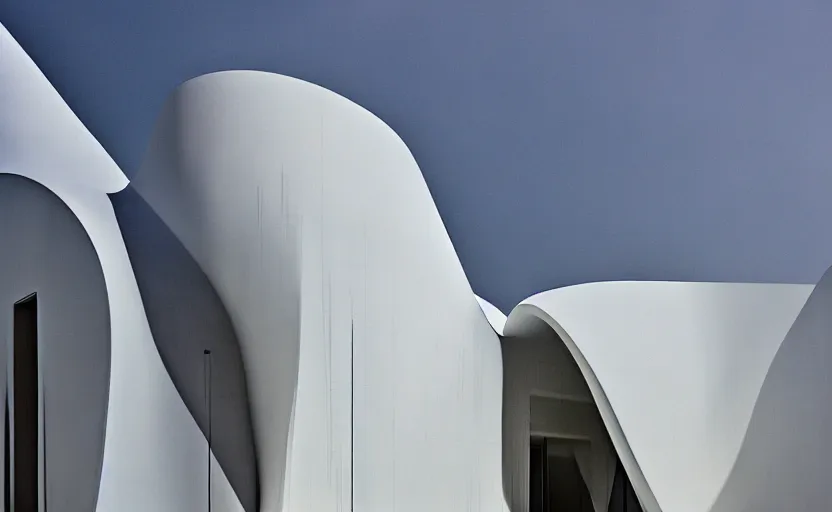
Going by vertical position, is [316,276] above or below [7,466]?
above

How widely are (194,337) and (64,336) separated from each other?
1531mm

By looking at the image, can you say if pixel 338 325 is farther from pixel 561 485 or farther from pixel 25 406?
pixel 561 485

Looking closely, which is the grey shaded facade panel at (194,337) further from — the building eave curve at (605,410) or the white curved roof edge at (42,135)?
the building eave curve at (605,410)

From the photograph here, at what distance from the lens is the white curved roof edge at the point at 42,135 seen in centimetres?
1106

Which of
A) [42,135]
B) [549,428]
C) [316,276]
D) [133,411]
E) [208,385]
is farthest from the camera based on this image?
[549,428]

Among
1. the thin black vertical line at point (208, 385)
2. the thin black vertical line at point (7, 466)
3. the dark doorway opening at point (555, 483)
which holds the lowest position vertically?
the dark doorway opening at point (555, 483)

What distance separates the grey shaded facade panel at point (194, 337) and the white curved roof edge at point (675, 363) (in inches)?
177

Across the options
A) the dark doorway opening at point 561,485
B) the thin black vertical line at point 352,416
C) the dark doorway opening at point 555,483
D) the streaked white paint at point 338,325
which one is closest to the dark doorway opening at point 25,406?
the streaked white paint at point 338,325

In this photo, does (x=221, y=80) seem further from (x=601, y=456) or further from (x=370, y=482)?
(x=601, y=456)

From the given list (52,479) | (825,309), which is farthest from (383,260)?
(825,309)

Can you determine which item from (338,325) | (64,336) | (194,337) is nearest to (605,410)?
(338,325)

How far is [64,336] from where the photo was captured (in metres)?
9.55

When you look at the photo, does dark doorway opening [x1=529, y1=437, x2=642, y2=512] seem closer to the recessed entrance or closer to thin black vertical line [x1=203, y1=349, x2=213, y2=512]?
the recessed entrance

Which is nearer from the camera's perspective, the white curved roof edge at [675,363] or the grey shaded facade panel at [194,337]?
the grey shaded facade panel at [194,337]
